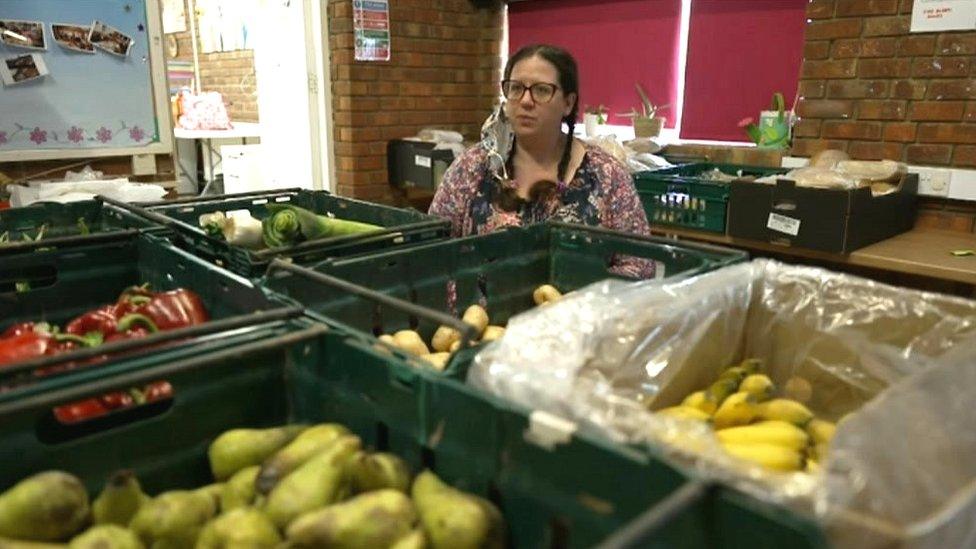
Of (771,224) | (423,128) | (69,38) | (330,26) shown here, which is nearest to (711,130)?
(771,224)

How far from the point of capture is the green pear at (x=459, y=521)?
745 millimetres

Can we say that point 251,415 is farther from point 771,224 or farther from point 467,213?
point 771,224

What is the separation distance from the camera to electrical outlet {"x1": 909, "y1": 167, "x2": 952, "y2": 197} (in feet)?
8.88

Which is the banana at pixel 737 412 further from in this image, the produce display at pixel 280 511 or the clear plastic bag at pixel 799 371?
the produce display at pixel 280 511

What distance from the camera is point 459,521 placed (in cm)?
75

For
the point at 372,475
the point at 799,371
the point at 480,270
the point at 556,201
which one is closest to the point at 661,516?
the point at 372,475

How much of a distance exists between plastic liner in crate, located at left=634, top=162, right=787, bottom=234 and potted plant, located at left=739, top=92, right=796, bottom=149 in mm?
164

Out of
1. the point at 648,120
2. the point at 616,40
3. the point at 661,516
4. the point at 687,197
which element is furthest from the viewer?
the point at 616,40

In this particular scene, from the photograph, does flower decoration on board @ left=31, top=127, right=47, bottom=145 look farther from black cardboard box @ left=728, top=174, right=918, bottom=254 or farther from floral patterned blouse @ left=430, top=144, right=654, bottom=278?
black cardboard box @ left=728, top=174, right=918, bottom=254

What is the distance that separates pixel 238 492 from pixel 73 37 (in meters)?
2.77

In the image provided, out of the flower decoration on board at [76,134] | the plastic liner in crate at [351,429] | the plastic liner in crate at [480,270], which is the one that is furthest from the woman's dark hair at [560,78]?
the flower decoration on board at [76,134]

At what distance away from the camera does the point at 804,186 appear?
2467 mm

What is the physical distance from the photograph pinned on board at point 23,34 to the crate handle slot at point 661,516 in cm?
311

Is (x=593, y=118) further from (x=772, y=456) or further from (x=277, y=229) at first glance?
(x=772, y=456)
